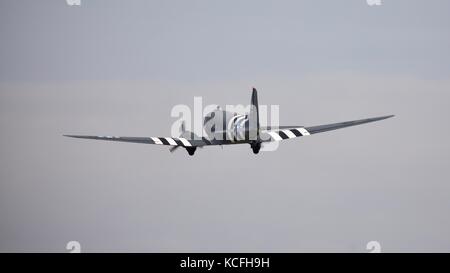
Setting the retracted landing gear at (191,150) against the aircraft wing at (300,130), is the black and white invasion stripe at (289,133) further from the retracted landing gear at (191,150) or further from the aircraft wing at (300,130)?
the retracted landing gear at (191,150)

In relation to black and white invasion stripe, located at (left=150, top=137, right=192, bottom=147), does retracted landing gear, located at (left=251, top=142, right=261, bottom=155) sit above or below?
below

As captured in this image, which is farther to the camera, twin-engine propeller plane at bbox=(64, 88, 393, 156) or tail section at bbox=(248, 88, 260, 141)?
twin-engine propeller plane at bbox=(64, 88, 393, 156)

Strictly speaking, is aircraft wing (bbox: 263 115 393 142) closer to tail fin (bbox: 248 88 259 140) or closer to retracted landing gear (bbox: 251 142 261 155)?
retracted landing gear (bbox: 251 142 261 155)

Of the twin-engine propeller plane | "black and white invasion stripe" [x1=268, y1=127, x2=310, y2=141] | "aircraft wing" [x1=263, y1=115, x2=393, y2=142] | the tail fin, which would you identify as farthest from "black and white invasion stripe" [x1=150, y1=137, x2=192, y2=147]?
"black and white invasion stripe" [x1=268, y1=127, x2=310, y2=141]

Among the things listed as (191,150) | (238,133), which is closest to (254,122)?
(238,133)

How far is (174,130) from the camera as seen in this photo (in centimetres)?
12425

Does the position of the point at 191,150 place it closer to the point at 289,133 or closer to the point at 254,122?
the point at 254,122

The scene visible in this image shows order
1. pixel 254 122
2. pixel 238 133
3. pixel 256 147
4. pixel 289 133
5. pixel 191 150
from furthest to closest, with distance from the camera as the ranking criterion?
1. pixel 191 150
2. pixel 289 133
3. pixel 238 133
4. pixel 256 147
5. pixel 254 122

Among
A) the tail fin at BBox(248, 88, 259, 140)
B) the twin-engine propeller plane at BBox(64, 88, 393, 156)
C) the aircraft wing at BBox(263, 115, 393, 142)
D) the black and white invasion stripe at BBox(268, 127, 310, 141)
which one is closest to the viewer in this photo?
the tail fin at BBox(248, 88, 259, 140)

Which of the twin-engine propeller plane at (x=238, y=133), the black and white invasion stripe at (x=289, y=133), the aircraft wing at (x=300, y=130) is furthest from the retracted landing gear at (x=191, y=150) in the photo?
the black and white invasion stripe at (x=289, y=133)

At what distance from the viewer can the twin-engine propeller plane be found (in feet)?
368

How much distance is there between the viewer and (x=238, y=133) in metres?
113
